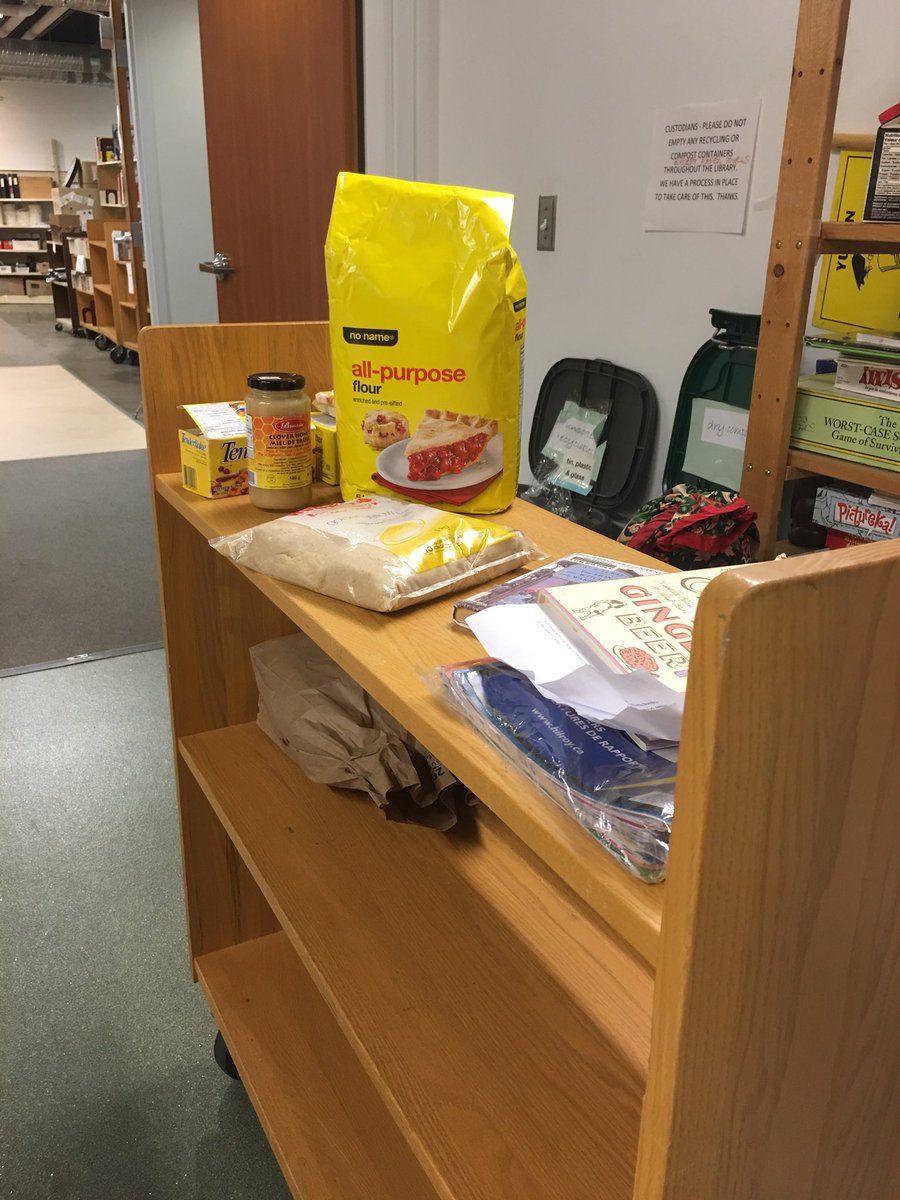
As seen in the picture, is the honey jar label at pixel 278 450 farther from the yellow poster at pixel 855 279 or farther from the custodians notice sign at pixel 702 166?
the custodians notice sign at pixel 702 166

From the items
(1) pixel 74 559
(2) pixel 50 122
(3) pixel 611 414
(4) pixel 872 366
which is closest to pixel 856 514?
(4) pixel 872 366

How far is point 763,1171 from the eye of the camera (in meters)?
0.47

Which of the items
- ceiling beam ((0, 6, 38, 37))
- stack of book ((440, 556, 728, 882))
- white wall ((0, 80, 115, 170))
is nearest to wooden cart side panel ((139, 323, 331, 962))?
stack of book ((440, 556, 728, 882))

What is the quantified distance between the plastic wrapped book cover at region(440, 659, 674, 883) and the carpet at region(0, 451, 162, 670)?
2405 mm

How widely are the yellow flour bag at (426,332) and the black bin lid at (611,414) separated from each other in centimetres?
108

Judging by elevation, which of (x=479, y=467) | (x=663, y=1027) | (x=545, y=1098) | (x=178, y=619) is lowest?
(x=545, y=1098)

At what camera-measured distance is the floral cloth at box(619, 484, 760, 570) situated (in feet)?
4.68

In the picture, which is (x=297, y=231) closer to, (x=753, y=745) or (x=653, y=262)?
(x=653, y=262)

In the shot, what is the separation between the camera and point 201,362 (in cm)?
113

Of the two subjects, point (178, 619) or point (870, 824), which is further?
point (178, 619)

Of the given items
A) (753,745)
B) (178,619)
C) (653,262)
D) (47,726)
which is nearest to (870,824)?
(753,745)

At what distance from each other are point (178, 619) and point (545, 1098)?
0.78 meters

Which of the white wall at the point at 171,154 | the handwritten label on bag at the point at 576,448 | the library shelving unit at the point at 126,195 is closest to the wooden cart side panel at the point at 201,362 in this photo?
the handwritten label on bag at the point at 576,448

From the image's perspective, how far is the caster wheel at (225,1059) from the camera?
4.47 ft
